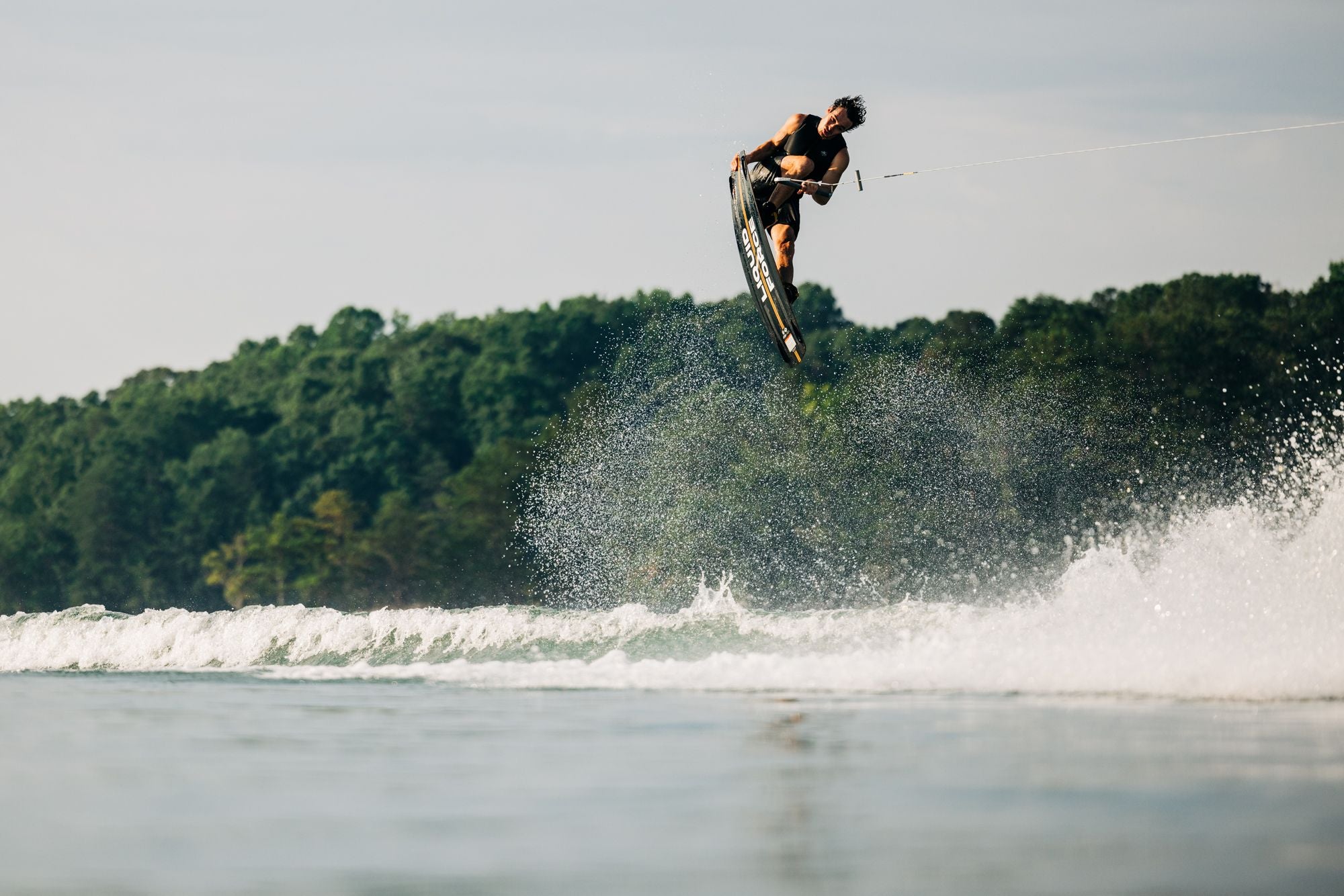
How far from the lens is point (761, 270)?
37.7ft

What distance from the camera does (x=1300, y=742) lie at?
302 inches

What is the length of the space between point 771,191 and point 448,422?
63.4 metres

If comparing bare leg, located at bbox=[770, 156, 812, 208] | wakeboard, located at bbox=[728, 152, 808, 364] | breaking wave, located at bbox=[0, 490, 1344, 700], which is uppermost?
bare leg, located at bbox=[770, 156, 812, 208]

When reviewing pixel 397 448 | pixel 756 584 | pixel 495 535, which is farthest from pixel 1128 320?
pixel 397 448

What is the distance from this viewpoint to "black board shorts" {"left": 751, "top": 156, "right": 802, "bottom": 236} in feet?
36.7

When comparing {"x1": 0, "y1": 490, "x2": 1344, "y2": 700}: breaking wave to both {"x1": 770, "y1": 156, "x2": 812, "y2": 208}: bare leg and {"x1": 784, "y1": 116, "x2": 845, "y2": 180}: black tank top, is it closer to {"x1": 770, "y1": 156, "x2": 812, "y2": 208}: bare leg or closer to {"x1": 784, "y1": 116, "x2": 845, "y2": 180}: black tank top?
{"x1": 770, "y1": 156, "x2": 812, "y2": 208}: bare leg

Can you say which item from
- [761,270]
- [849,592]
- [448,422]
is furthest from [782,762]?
[448,422]

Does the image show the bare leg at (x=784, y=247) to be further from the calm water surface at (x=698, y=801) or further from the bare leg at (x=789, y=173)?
the calm water surface at (x=698, y=801)

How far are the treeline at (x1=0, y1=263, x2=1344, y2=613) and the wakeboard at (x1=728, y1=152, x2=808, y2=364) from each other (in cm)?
2554

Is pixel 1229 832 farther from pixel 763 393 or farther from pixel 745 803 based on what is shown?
pixel 763 393

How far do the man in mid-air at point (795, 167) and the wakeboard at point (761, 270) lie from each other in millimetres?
62

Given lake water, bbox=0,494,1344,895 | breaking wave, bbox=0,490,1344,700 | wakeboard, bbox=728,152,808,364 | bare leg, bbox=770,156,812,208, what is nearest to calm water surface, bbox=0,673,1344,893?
lake water, bbox=0,494,1344,895

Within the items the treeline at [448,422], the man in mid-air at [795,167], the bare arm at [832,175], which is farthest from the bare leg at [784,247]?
the treeline at [448,422]

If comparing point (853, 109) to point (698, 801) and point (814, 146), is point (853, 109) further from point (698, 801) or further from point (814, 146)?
point (698, 801)
